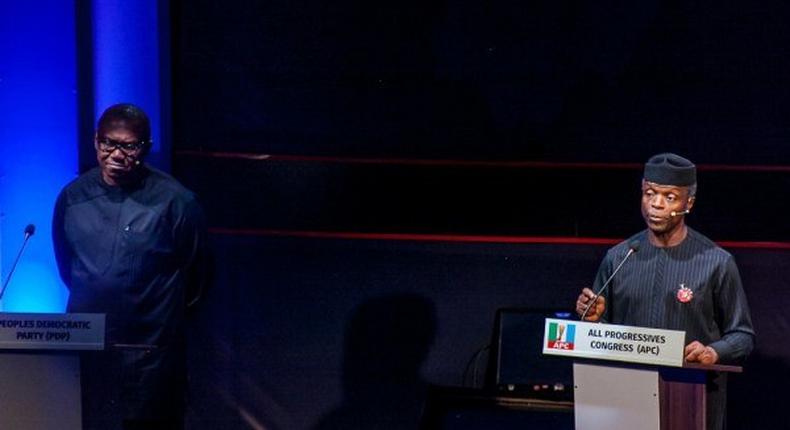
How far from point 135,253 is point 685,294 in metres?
2.09

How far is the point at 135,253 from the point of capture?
14.8ft

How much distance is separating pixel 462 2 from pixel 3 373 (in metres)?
2.92

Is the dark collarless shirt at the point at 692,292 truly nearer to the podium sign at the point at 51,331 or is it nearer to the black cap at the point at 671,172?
the black cap at the point at 671,172

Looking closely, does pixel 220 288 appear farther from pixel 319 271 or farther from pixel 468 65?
pixel 468 65

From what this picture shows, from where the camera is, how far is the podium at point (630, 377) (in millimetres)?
3578

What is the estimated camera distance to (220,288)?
575cm

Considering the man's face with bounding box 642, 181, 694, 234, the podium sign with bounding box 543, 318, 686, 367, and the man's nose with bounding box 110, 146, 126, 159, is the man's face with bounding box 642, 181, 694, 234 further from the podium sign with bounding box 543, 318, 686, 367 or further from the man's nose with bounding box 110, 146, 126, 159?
the man's nose with bounding box 110, 146, 126, 159

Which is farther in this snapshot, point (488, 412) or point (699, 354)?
point (488, 412)

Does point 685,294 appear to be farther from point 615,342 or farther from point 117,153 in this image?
point 117,153

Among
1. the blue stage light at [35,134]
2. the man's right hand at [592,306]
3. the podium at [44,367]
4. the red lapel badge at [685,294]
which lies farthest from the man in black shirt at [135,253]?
the red lapel badge at [685,294]

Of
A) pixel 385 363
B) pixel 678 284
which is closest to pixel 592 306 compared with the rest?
pixel 678 284

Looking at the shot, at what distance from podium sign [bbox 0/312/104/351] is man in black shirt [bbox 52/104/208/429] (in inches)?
24.0

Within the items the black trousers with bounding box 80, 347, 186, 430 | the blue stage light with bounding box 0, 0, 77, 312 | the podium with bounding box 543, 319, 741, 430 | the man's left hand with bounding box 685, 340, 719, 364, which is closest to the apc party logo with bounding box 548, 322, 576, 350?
the podium with bounding box 543, 319, 741, 430

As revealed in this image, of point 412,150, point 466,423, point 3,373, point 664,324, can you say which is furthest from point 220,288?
point 664,324
